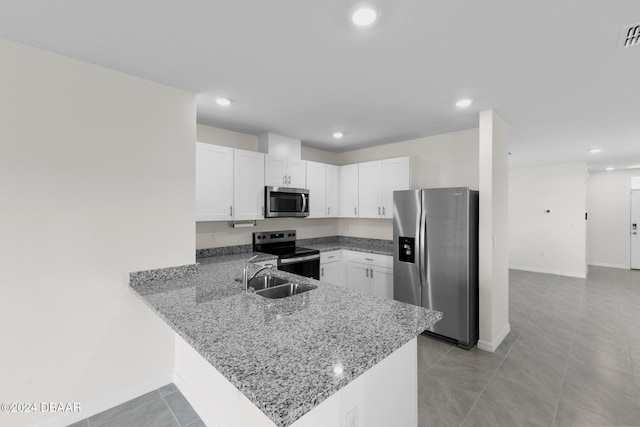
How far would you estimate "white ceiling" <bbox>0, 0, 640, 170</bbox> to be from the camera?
4.87 ft

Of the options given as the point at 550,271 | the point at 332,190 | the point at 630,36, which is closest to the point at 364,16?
the point at 630,36

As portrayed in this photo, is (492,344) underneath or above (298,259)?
underneath

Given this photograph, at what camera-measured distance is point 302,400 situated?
0.86m

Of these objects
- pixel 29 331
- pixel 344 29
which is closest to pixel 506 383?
pixel 344 29

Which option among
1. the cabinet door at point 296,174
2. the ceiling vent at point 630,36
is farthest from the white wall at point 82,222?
the ceiling vent at point 630,36

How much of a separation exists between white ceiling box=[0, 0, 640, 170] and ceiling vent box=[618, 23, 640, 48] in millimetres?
56

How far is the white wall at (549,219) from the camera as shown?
6.05 metres

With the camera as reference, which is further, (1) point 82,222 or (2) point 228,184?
(2) point 228,184

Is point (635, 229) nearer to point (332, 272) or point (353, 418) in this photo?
point (332, 272)

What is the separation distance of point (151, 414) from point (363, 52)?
298 cm

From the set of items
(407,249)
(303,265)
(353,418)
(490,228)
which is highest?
(490,228)

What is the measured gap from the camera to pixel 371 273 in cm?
403

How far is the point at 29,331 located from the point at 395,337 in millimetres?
2337

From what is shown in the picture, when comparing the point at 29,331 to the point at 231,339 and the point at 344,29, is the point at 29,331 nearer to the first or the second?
the point at 231,339
